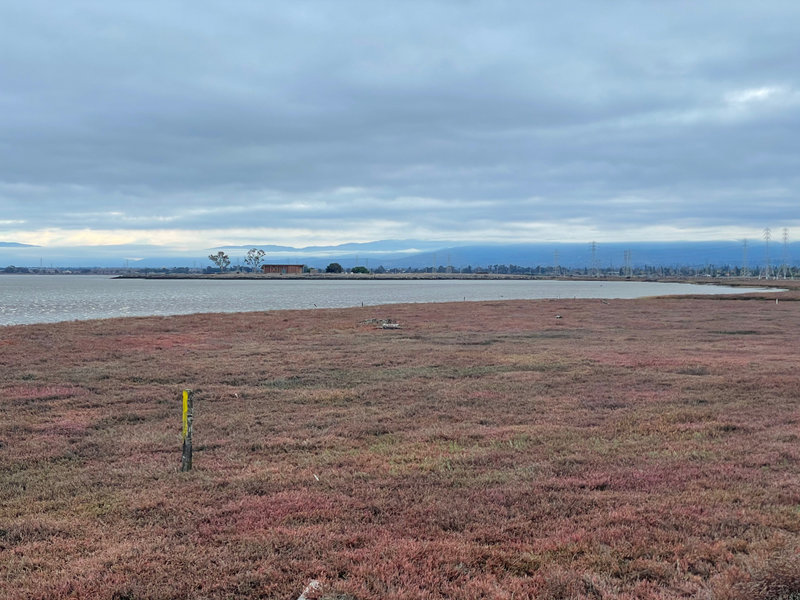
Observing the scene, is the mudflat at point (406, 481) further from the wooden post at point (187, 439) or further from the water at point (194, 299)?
the water at point (194, 299)

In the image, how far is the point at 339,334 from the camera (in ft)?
107

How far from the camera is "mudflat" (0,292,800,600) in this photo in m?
5.97

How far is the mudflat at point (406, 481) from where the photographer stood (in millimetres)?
5969

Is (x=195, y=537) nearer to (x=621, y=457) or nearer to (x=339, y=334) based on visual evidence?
(x=621, y=457)

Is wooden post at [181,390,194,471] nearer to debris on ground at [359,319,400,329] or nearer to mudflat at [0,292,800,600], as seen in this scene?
mudflat at [0,292,800,600]

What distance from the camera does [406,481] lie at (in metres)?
8.74

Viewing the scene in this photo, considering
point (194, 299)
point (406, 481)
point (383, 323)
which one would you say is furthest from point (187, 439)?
point (194, 299)

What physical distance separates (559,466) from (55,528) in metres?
6.60

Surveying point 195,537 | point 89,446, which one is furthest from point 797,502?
point 89,446

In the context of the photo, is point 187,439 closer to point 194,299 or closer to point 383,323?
point 383,323

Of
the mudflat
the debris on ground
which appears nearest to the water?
the debris on ground

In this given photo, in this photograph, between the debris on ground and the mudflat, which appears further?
the debris on ground

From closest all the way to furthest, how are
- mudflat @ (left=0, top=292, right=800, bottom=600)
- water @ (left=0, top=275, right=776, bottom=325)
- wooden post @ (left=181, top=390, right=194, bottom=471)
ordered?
mudflat @ (left=0, top=292, right=800, bottom=600) → wooden post @ (left=181, top=390, right=194, bottom=471) → water @ (left=0, top=275, right=776, bottom=325)

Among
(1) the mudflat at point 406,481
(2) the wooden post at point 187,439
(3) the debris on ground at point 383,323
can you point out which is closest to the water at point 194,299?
(3) the debris on ground at point 383,323
